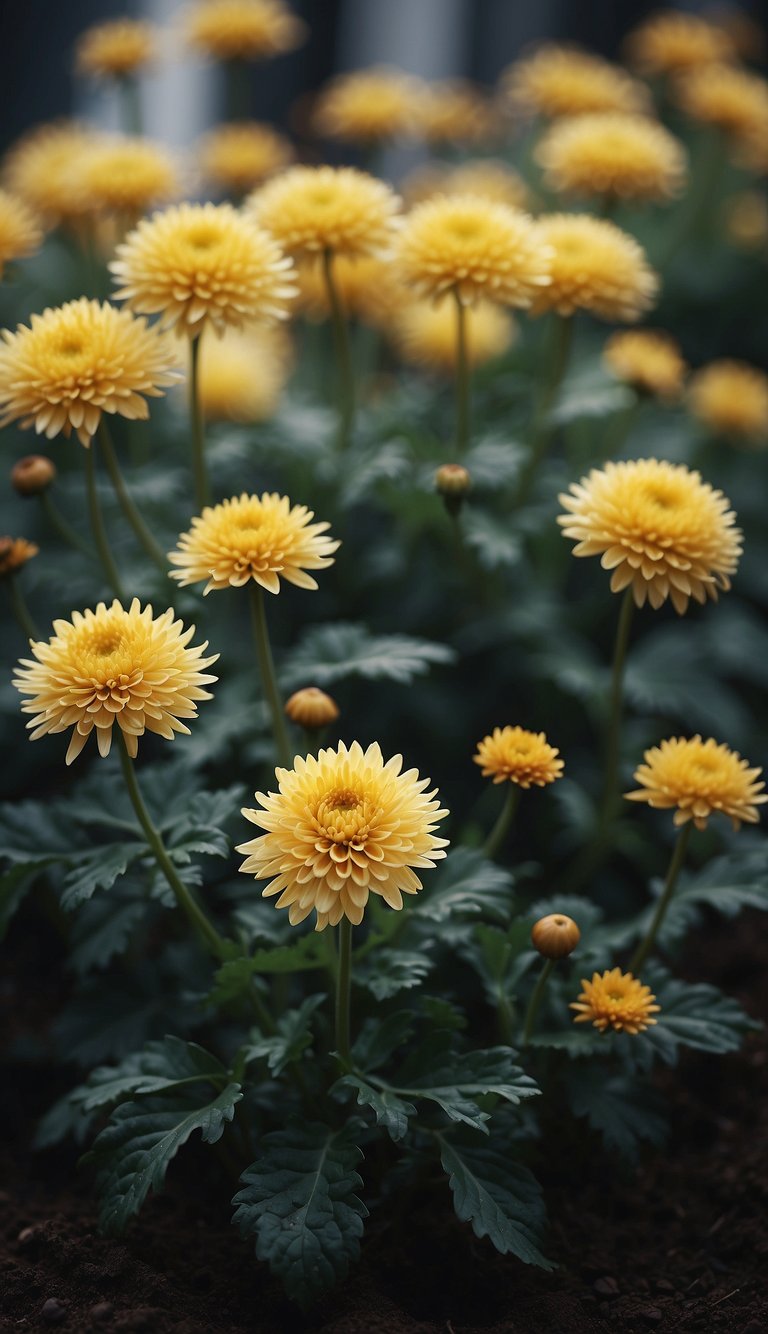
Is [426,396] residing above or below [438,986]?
above

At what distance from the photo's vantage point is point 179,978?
215 centimetres

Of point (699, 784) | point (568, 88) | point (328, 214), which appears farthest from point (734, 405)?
point (699, 784)

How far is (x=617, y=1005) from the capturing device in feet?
5.52

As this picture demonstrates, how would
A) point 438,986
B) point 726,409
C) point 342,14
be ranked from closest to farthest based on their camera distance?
1. point 438,986
2. point 726,409
3. point 342,14

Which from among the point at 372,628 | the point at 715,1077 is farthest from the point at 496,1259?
the point at 372,628

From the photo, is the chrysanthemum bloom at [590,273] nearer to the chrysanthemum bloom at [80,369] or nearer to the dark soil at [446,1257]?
the chrysanthemum bloom at [80,369]

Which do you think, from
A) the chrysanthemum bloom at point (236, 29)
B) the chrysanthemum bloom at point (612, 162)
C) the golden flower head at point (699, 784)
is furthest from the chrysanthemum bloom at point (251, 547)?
the chrysanthemum bloom at point (236, 29)

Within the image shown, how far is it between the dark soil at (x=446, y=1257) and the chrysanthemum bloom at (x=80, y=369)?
1.21 m

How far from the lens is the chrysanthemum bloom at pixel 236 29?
2.96m

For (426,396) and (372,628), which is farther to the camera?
(426,396)

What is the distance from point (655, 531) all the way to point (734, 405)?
1.52m

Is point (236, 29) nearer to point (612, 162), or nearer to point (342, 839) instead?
point (612, 162)

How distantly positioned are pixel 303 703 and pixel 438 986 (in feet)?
2.03

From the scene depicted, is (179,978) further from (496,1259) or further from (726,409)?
(726,409)
